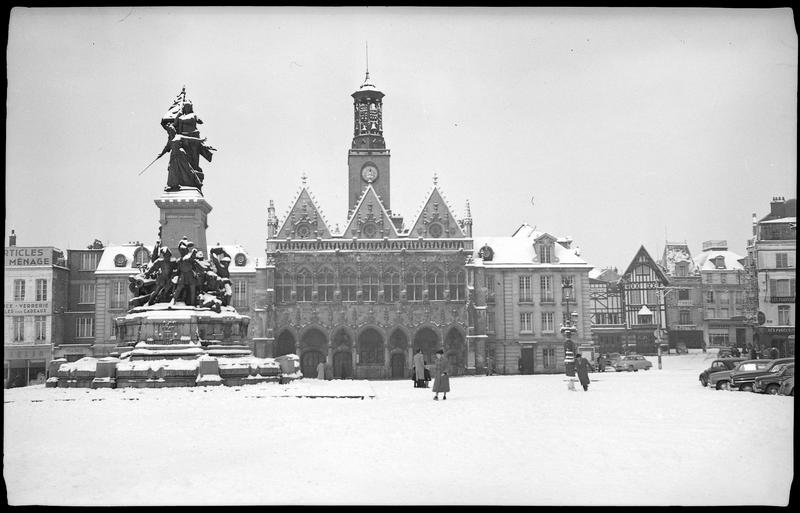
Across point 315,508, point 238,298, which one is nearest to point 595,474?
point 315,508

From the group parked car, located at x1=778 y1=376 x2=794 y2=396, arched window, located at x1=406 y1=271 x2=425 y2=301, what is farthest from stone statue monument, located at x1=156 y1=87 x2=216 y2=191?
arched window, located at x1=406 y1=271 x2=425 y2=301

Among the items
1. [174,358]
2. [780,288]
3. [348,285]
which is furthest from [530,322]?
[174,358]

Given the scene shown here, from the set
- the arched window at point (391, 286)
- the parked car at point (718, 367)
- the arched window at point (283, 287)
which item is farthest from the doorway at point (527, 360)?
the parked car at point (718, 367)

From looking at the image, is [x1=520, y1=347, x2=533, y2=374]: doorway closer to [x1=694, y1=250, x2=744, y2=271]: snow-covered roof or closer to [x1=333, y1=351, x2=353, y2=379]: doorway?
[x1=333, y1=351, x2=353, y2=379]: doorway

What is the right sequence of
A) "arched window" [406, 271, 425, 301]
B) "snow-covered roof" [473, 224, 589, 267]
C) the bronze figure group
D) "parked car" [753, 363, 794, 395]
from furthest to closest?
"snow-covered roof" [473, 224, 589, 267]
"arched window" [406, 271, 425, 301]
the bronze figure group
"parked car" [753, 363, 794, 395]

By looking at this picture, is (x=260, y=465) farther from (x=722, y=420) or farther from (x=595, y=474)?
(x=722, y=420)

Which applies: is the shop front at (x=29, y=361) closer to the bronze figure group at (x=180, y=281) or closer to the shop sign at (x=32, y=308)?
the shop sign at (x=32, y=308)
